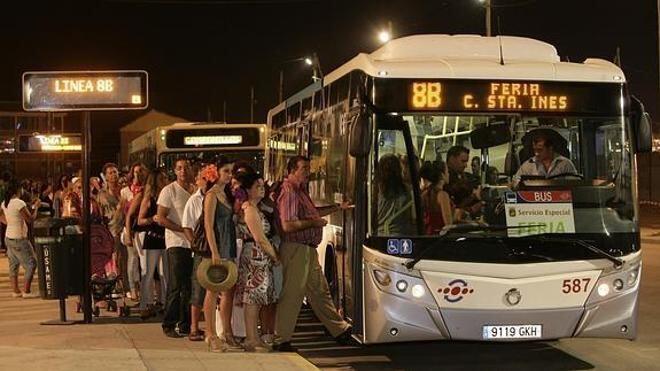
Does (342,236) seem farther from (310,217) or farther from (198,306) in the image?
(198,306)

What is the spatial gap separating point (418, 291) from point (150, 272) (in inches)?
178

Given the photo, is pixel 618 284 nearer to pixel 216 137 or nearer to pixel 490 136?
pixel 490 136

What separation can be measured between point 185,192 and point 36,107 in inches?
81.7

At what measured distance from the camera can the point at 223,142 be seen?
1923 centimetres

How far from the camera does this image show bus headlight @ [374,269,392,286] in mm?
7767

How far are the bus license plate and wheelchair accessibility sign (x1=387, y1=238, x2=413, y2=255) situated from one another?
968 mm

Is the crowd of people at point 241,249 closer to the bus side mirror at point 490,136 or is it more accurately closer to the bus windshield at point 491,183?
the bus windshield at point 491,183

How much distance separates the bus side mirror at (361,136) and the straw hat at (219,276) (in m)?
1.90

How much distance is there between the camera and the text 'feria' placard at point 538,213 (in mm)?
7742

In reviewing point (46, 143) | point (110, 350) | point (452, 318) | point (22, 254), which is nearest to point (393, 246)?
point (452, 318)

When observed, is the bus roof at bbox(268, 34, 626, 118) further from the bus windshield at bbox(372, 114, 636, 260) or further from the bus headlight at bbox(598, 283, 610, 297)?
the bus headlight at bbox(598, 283, 610, 297)

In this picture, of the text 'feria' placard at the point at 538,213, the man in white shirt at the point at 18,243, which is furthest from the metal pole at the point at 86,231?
the text 'feria' placard at the point at 538,213

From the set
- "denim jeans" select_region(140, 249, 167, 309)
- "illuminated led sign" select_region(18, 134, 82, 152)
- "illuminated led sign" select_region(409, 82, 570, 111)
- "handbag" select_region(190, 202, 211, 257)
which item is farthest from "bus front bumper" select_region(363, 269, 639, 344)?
"illuminated led sign" select_region(18, 134, 82, 152)

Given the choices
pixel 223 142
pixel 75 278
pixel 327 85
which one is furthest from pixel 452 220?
pixel 223 142
